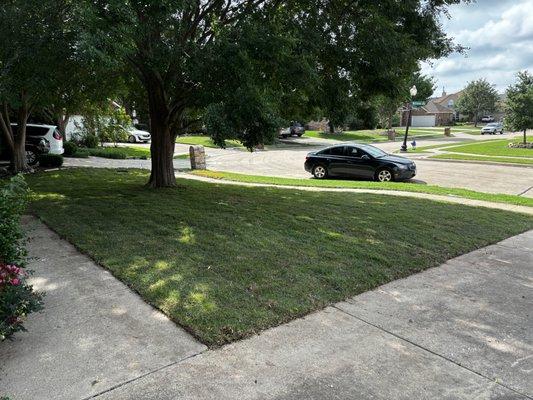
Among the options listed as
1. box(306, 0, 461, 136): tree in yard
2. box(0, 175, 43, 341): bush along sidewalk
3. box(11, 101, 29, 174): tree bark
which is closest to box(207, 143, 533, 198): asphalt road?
box(306, 0, 461, 136): tree in yard

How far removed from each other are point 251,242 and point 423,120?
284ft

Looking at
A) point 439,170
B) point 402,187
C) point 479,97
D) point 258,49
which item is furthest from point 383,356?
point 479,97

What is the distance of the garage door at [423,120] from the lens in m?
84.7

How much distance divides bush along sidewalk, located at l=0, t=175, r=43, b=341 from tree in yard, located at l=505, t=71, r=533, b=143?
111 feet

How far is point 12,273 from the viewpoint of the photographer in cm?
344

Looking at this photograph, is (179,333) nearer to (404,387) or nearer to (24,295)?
(24,295)

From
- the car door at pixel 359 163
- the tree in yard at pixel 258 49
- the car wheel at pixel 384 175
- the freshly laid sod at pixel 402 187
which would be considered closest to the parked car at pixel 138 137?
the freshly laid sod at pixel 402 187

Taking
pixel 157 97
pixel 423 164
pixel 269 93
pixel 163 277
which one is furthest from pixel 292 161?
pixel 163 277

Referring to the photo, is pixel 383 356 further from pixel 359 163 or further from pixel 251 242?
pixel 359 163

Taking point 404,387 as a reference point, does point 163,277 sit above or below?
above

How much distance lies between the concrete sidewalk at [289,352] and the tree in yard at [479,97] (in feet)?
272

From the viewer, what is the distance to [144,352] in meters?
3.32

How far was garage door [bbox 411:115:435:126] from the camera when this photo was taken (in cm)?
8469

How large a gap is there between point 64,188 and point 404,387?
10067 millimetres
